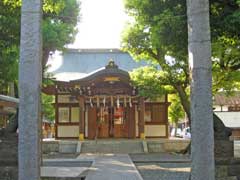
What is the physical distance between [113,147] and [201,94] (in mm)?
17065

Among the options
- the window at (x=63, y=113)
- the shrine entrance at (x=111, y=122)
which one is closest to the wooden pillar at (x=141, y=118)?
the shrine entrance at (x=111, y=122)

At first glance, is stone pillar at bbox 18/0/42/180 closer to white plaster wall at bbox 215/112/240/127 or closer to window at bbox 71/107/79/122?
window at bbox 71/107/79/122

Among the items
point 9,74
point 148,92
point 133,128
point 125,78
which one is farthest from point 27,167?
point 133,128

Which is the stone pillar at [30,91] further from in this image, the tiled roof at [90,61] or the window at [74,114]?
the tiled roof at [90,61]

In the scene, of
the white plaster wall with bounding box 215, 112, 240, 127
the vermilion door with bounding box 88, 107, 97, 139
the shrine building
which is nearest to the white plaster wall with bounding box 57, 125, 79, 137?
the shrine building

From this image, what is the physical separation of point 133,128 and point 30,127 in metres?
20.6

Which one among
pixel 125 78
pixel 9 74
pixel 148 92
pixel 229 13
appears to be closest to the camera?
pixel 229 13

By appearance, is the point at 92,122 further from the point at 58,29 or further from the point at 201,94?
the point at 201,94

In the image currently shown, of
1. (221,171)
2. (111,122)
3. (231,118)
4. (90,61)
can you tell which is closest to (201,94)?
(221,171)

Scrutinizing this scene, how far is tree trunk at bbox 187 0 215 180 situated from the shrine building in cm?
1801

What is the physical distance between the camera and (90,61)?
30766 millimetres

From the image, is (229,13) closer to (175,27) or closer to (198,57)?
(175,27)

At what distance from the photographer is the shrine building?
23.4 meters

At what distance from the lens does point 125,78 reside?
2286 centimetres
